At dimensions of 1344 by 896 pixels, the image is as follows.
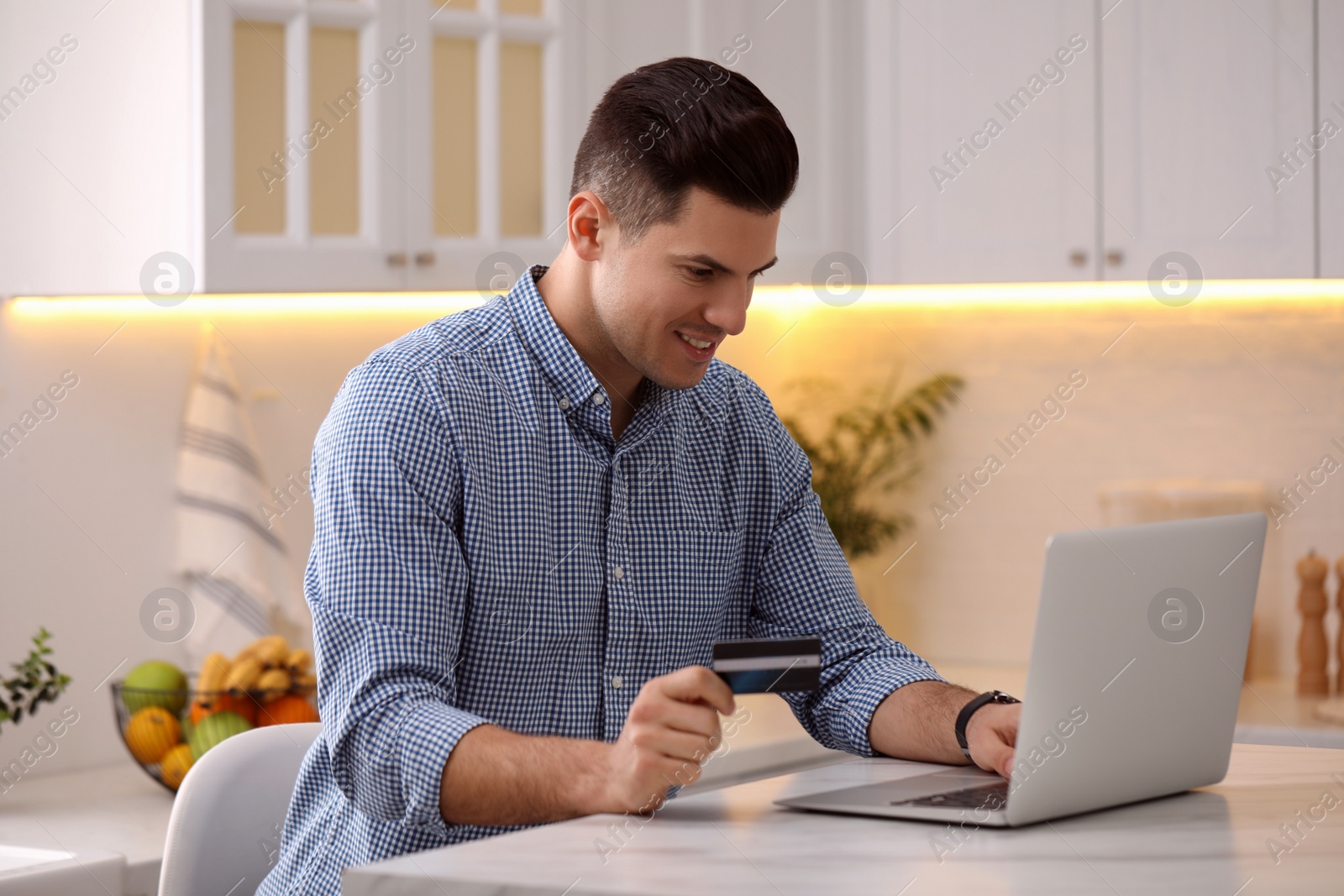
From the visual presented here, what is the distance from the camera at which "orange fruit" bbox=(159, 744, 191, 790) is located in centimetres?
209

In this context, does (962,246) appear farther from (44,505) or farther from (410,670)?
(410,670)

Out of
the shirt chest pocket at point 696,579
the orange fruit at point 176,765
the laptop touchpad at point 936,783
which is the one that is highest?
the shirt chest pocket at point 696,579

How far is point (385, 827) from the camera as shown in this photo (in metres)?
1.30

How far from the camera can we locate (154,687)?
2.13 meters

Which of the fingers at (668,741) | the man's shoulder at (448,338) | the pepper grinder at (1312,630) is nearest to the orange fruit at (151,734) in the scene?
the man's shoulder at (448,338)

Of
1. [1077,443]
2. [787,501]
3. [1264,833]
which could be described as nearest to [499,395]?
[787,501]

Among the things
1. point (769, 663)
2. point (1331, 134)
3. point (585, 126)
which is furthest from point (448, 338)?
point (1331, 134)

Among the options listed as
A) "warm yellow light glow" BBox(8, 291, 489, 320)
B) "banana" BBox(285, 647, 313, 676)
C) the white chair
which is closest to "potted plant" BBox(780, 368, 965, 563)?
"warm yellow light glow" BBox(8, 291, 489, 320)

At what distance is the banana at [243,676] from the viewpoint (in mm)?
2115

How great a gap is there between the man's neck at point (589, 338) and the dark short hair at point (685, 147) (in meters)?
0.08

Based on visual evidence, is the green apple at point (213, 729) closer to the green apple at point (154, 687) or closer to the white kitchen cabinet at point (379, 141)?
the green apple at point (154, 687)

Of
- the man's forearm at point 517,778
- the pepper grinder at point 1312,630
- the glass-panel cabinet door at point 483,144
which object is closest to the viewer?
the man's forearm at point 517,778

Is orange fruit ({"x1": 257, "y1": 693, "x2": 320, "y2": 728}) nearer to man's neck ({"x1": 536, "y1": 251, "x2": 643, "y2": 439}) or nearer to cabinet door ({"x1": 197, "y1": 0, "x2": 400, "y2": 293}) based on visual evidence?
cabinet door ({"x1": 197, "y1": 0, "x2": 400, "y2": 293})

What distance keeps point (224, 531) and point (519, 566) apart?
3.82 feet
